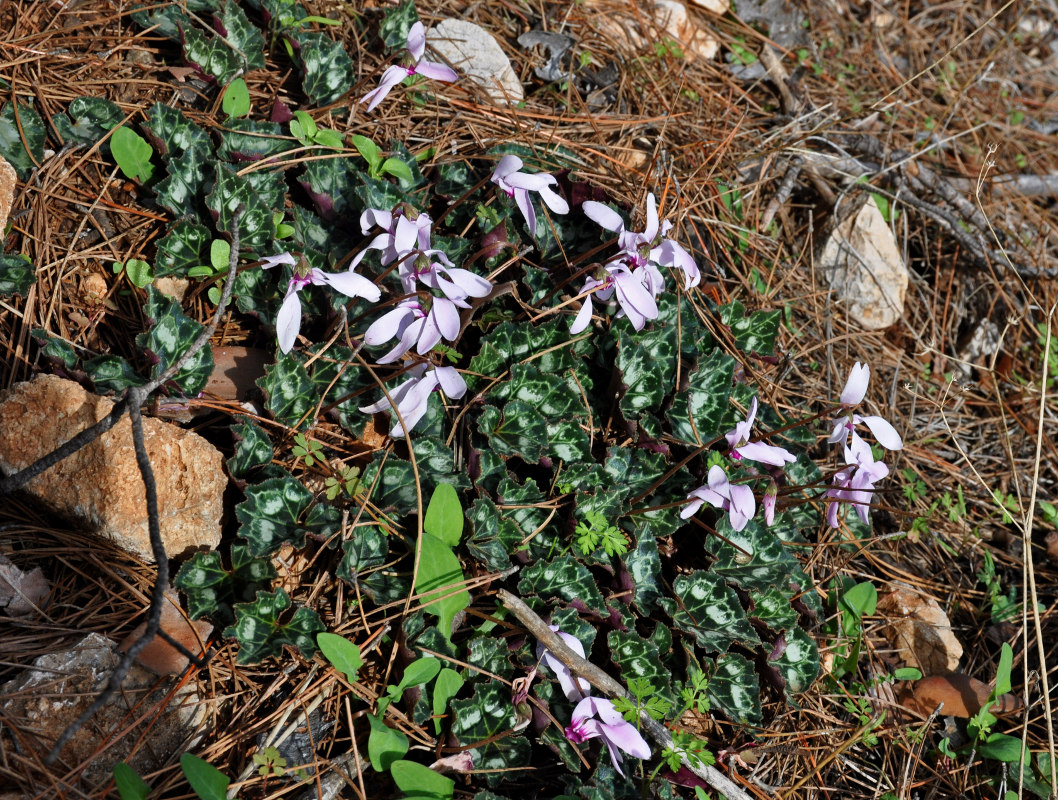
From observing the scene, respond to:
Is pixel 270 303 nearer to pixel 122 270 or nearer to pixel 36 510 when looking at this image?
pixel 122 270

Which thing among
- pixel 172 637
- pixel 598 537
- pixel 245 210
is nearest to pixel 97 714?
pixel 172 637

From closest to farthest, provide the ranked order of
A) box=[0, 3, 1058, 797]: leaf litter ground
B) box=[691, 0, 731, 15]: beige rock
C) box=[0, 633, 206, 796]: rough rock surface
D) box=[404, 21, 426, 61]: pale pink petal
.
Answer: box=[0, 633, 206, 796]: rough rock surface → box=[0, 3, 1058, 797]: leaf litter ground → box=[404, 21, 426, 61]: pale pink petal → box=[691, 0, 731, 15]: beige rock

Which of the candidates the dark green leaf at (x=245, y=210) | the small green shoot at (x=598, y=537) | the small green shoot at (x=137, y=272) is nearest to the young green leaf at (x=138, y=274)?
the small green shoot at (x=137, y=272)

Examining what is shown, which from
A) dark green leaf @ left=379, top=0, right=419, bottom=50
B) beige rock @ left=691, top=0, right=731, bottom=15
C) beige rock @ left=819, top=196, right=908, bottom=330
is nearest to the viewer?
dark green leaf @ left=379, top=0, right=419, bottom=50

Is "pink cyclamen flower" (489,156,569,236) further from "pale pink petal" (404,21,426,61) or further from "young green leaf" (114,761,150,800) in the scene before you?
"young green leaf" (114,761,150,800)

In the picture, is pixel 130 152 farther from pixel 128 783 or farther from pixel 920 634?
pixel 920 634

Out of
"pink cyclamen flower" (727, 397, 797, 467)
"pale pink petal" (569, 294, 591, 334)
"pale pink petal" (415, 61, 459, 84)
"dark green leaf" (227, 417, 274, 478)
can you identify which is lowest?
"pink cyclamen flower" (727, 397, 797, 467)

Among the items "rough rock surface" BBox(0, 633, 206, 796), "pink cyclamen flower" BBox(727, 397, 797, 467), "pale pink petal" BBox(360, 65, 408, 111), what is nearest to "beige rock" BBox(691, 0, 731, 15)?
"pale pink petal" BBox(360, 65, 408, 111)

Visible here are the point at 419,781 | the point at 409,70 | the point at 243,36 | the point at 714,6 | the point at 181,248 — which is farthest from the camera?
the point at 714,6
